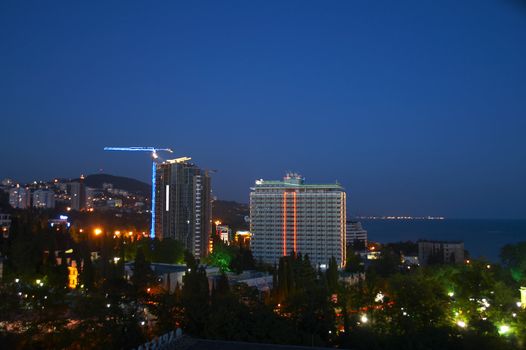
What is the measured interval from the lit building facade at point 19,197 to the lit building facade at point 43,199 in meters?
0.80

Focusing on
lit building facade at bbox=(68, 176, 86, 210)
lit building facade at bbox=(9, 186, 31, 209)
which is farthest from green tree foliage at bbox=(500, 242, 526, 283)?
lit building facade at bbox=(68, 176, 86, 210)

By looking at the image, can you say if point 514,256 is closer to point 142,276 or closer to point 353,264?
point 353,264

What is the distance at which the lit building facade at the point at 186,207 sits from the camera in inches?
1260

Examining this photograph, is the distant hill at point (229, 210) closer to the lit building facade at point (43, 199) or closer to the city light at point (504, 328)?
the lit building facade at point (43, 199)

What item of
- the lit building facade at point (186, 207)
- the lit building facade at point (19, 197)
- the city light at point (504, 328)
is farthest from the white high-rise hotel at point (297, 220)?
the lit building facade at point (19, 197)

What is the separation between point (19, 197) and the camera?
4831cm

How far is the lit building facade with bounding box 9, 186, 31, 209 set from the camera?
1886 inches

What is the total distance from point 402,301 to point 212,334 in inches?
146

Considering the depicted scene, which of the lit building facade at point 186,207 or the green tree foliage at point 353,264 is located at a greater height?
the lit building facade at point 186,207

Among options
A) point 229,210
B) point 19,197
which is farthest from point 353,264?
point 229,210

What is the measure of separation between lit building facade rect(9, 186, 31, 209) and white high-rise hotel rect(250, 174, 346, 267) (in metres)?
27.0

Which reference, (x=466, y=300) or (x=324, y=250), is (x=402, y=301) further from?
(x=324, y=250)

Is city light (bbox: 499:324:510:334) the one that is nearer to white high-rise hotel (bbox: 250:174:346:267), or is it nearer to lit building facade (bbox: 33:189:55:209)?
white high-rise hotel (bbox: 250:174:346:267)

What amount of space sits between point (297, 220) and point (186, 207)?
7.17m
